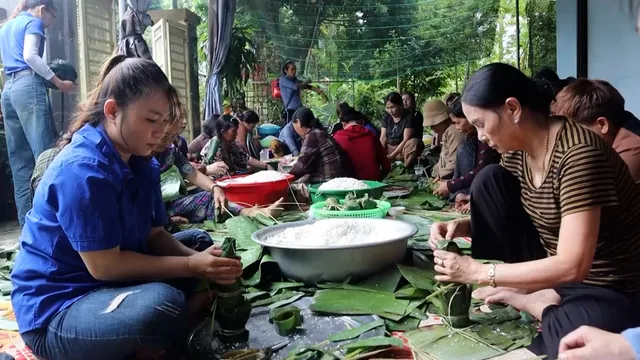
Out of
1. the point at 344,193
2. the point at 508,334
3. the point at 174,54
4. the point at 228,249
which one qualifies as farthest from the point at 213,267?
the point at 174,54

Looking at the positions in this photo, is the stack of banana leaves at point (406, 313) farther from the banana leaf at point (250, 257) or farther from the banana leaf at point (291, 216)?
the banana leaf at point (291, 216)

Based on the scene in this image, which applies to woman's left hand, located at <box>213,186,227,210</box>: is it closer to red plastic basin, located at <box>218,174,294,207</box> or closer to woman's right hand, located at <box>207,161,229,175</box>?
red plastic basin, located at <box>218,174,294,207</box>

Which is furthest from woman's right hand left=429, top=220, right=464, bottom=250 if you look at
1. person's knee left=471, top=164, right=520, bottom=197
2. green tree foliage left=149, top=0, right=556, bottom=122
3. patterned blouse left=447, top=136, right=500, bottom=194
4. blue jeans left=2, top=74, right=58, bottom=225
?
green tree foliage left=149, top=0, right=556, bottom=122

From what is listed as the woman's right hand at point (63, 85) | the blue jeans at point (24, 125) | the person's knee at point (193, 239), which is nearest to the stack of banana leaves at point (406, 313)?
the person's knee at point (193, 239)

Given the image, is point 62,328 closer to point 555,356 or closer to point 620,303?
point 555,356

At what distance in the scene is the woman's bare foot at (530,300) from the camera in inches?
61.2

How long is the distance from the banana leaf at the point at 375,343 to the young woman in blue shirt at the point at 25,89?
9.88 feet

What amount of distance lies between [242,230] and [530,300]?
1.57 m

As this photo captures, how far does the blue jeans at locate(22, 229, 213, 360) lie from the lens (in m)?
1.34

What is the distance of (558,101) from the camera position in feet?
6.28

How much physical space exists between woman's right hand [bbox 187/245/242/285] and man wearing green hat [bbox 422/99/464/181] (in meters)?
2.47

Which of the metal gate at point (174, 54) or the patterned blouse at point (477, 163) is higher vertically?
the metal gate at point (174, 54)

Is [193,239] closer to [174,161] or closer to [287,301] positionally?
[287,301]

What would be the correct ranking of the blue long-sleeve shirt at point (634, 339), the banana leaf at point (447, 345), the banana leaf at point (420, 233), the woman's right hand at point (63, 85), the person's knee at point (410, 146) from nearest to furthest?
1. the blue long-sleeve shirt at point (634, 339)
2. the banana leaf at point (447, 345)
3. the banana leaf at point (420, 233)
4. the woman's right hand at point (63, 85)
5. the person's knee at point (410, 146)
